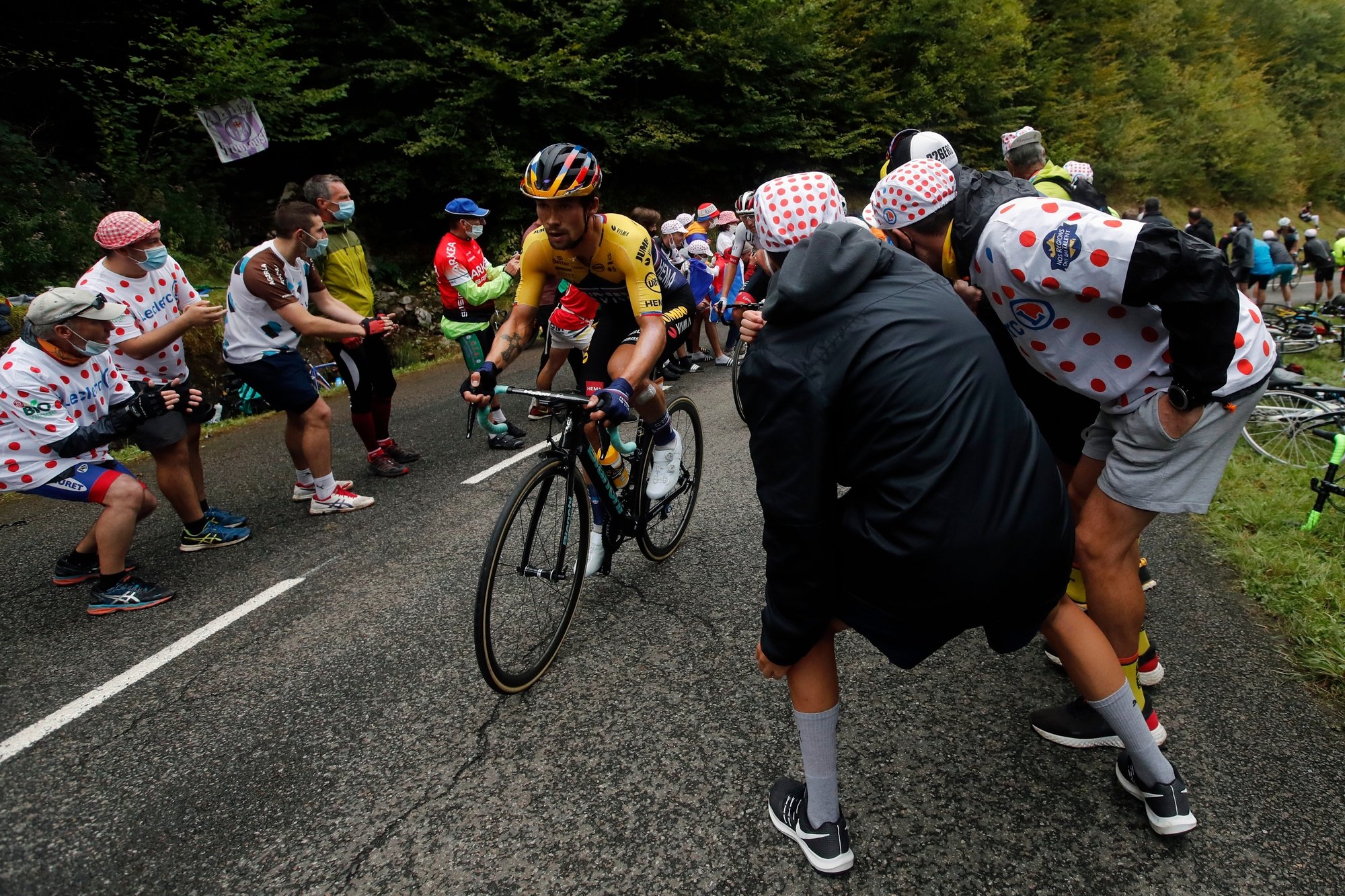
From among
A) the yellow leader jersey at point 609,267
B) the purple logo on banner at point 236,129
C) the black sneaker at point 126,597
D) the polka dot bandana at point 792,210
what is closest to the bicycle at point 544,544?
the yellow leader jersey at point 609,267

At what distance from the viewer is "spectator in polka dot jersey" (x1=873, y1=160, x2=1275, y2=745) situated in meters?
1.90

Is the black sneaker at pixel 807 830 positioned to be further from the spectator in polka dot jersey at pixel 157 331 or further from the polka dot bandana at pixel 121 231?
the polka dot bandana at pixel 121 231

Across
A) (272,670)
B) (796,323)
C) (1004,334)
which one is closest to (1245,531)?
(1004,334)

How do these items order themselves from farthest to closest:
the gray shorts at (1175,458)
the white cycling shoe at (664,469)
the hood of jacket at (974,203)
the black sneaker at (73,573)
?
the black sneaker at (73,573) → the white cycling shoe at (664,469) → the hood of jacket at (974,203) → the gray shorts at (1175,458)

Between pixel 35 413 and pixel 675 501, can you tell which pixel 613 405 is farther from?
pixel 35 413

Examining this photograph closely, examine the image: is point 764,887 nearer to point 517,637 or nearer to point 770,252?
point 517,637

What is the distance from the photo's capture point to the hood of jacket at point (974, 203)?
97.0 inches

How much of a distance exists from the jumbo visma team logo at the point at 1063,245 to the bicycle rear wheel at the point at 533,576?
197 centimetres

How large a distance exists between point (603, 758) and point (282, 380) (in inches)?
146

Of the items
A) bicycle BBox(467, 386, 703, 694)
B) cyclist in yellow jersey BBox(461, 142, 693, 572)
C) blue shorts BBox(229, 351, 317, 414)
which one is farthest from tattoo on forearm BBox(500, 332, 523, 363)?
blue shorts BBox(229, 351, 317, 414)

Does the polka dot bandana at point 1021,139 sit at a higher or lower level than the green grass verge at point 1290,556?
higher

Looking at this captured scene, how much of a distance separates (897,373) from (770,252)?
0.81 metres

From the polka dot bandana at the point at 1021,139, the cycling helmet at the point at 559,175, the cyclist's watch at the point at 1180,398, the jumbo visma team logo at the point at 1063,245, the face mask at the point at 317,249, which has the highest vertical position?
the cycling helmet at the point at 559,175

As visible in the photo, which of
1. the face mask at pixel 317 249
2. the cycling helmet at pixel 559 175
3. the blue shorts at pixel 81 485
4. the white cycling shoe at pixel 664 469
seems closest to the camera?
the cycling helmet at pixel 559 175
